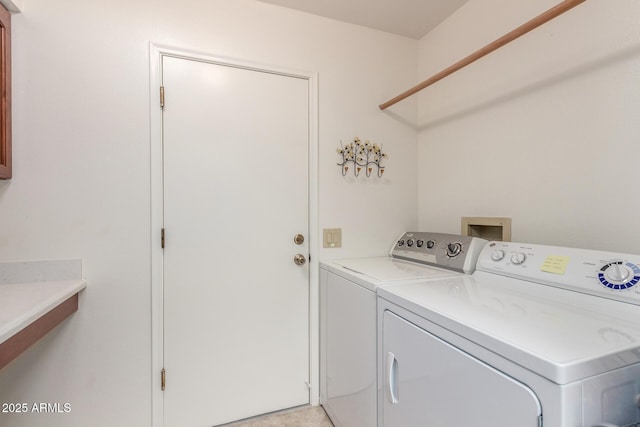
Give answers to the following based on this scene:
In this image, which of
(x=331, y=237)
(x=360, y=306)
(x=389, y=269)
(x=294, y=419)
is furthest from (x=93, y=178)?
(x=294, y=419)

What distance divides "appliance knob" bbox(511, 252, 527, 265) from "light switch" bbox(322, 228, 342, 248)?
948mm

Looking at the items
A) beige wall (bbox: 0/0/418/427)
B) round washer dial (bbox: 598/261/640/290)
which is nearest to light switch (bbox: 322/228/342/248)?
beige wall (bbox: 0/0/418/427)

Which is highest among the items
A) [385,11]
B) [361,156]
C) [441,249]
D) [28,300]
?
[385,11]

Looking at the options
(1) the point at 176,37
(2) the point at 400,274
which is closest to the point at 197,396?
(2) the point at 400,274

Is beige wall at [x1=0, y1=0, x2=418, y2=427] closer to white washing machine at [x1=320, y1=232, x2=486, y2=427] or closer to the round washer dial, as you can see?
white washing machine at [x1=320, y1=232, x2=486, y2=427]

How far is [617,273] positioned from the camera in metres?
0.89

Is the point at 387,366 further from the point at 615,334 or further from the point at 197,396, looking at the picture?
the point at 197,396

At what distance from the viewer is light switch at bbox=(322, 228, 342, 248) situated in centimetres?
182

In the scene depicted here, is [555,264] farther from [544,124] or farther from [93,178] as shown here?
[93,178]

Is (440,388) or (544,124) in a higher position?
(544,124)

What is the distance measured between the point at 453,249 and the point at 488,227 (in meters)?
0.34

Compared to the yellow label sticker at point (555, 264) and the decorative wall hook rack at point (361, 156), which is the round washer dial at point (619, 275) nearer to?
the yellow label sticker at point (555, 264)

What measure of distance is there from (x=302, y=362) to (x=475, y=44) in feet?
7.08

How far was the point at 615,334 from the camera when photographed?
0.70 meters
